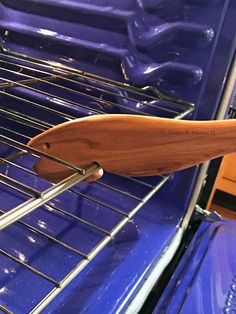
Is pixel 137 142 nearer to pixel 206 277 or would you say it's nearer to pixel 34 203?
pixel 34 203

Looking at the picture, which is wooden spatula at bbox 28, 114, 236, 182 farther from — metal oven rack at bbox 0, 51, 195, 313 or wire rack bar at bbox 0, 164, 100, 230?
metal oven rack at bbox 0, 51, 195, 313

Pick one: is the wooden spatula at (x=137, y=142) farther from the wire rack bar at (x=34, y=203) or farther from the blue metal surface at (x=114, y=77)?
the blue metal surface at (x=114, y=77)

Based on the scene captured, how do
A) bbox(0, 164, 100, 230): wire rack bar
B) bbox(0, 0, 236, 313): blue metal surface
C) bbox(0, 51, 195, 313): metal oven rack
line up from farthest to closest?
bbox(0, 51, 195, 313): metal oven rack, bbox(0, 0, 236, 313): blue metal surface, bbox(0, 164, 100, 230): wire rack bar

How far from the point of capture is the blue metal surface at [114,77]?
55 cm

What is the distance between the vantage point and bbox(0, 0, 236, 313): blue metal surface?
1.79ft

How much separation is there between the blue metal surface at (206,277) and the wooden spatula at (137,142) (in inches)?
9.0

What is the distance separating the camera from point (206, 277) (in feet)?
2.04

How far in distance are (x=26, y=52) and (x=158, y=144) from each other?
54 centimetres

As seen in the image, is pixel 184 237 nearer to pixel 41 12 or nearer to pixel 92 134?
pixel 92 134

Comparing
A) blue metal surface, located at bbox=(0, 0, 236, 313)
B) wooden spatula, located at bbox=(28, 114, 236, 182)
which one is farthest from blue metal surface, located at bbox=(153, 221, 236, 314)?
wooden spatula, located at bbox=(28, 114, 236, 182)

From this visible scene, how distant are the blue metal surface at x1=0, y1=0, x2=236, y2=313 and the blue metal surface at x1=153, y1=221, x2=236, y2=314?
5 centimetres

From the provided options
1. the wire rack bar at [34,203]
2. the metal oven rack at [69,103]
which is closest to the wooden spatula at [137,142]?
the wire rack bar at [34,203]

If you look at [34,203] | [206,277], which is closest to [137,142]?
[34,203]

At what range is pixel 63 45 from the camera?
80cm
